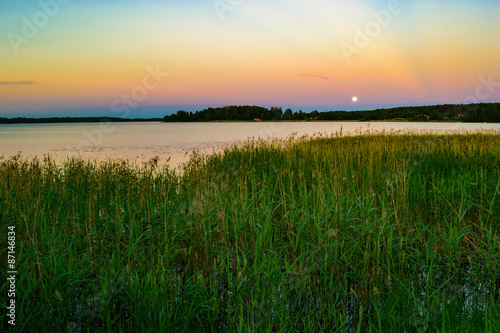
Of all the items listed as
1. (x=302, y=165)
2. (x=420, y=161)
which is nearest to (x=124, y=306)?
(x=302, y=165)

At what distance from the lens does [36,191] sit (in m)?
6.27

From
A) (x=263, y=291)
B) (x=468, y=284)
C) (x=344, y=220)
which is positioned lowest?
(x=468, y=284)

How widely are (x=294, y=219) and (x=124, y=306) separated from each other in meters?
2.49

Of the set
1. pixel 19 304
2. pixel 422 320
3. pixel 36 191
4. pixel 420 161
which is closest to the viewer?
pixel 422 320

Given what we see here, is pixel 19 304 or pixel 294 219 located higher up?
pixel 294 219

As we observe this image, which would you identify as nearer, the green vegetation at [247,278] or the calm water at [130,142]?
the green vegetation at [247,278]

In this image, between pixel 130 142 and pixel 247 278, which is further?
pixel 130 142

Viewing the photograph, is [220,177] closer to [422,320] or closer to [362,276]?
[362,276]

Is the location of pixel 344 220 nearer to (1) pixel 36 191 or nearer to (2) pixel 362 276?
(2) pixel 362 276

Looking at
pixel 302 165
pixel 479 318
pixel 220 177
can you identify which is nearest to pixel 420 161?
pixel 302 165

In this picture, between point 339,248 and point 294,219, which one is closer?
point 339,248

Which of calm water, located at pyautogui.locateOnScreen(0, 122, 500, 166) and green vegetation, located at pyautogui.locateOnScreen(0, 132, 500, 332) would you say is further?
calm water, located at pyautogui.locateOnScreen(0, 122, 500, 166)

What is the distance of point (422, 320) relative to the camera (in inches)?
121

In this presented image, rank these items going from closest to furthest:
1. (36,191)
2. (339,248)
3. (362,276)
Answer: (362,276), (339,248), (36,191)
